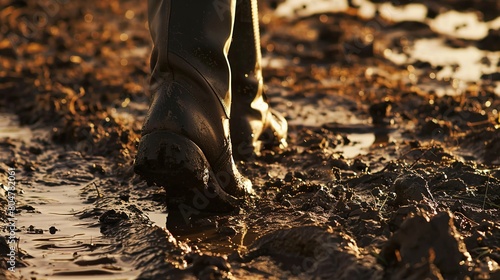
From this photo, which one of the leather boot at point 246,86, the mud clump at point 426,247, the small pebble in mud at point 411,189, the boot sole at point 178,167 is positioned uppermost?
the leather boot at point 246,86

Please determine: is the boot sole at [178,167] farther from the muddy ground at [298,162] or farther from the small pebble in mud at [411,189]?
the small pebble in mud at [411,189]

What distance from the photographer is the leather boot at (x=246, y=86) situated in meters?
4.11

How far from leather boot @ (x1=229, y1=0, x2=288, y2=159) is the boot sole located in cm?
89

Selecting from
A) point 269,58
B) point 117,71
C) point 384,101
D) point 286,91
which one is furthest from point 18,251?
point 269,58

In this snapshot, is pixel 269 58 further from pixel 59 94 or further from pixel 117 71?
pixel 59 94

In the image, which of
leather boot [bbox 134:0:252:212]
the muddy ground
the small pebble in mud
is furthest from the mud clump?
leather boot [bbox 134:0:252:212]

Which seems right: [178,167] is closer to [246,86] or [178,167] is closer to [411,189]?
[411,189]

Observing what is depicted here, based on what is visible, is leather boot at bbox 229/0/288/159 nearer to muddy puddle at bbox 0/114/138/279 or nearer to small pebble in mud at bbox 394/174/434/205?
muddy puddle at bbox 0/114/138/279

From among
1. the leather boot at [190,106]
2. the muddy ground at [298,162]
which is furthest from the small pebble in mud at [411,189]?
the leather boot at [190,106]

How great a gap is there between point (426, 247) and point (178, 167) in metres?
1.02

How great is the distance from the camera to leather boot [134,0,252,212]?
3.17 meters

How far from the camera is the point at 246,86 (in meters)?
4.26

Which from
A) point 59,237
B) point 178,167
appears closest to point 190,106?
point 178,167

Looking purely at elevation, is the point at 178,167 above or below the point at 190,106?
below
